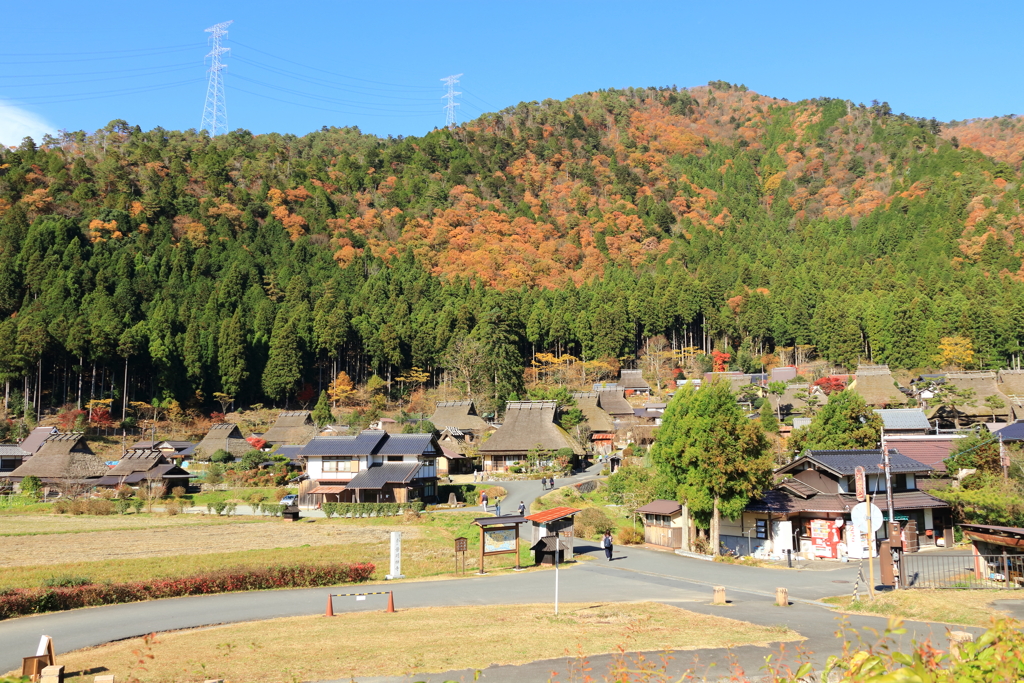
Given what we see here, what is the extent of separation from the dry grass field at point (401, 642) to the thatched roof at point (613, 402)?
4586 cm

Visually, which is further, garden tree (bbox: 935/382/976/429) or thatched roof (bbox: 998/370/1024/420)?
thatched roof (bbox: 998/370/1024/420)

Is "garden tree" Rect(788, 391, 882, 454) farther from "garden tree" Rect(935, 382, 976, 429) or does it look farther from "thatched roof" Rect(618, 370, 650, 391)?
"thatched roof" Rect(618, 370, 650, 391)

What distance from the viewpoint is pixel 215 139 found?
12719 centimetres

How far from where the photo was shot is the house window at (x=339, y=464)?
43.2 meters

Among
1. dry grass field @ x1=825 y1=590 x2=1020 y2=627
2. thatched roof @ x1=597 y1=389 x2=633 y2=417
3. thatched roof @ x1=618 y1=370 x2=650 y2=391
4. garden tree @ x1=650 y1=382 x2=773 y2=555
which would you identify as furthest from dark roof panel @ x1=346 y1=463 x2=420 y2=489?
thatched roof @ x1=618 y1=370 x2=650 y2=391

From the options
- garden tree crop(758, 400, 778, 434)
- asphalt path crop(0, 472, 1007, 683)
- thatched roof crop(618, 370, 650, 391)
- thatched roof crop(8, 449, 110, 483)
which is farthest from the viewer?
thatched roof crop(618, 370, 650, 391)

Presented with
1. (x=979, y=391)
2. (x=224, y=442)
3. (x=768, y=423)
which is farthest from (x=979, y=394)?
(x=224, y=442)

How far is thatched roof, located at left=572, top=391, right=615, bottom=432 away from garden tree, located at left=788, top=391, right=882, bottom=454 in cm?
2365

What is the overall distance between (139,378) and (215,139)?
252 feet

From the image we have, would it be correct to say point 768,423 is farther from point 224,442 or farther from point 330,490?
point 224,442

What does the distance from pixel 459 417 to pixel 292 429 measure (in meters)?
15.0

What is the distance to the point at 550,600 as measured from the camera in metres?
17.2

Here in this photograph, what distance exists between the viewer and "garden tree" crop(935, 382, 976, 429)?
46938 mm

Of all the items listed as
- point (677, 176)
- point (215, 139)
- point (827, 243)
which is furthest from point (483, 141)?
point (827, 243)
